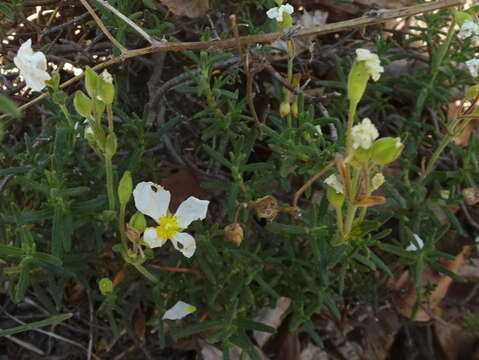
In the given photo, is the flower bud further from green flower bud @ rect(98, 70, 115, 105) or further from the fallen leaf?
green flower bud @ rect(98, 70, 115, 105)

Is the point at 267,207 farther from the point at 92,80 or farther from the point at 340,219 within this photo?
the point at 92,80

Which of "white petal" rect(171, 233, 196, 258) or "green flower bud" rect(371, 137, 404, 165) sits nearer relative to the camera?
"green flower bud" rect(371, 137, 404, 165)

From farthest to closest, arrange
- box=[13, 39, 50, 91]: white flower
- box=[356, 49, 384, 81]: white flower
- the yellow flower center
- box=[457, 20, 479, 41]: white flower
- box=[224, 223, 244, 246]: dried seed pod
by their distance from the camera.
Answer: box=[457, 20, 479, 41]: white flower, box=[224, 223, 244, 246]: dried seed pod, the yellow flower center, box=[13, 39, 50, 91]: white flower, box=[356, 49, 384, 81]: white flower

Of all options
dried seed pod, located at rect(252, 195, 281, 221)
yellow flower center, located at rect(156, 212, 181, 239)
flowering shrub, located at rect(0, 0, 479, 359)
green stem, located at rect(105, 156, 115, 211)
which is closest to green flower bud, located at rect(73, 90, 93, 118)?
flowering shrub, located at rect(0, 0, 479, 359)

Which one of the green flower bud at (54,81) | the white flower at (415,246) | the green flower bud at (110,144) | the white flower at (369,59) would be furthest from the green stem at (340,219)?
the green flower bud at (54,81)

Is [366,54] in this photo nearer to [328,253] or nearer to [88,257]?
[328,253]

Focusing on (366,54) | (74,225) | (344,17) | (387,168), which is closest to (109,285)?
(74,225)
